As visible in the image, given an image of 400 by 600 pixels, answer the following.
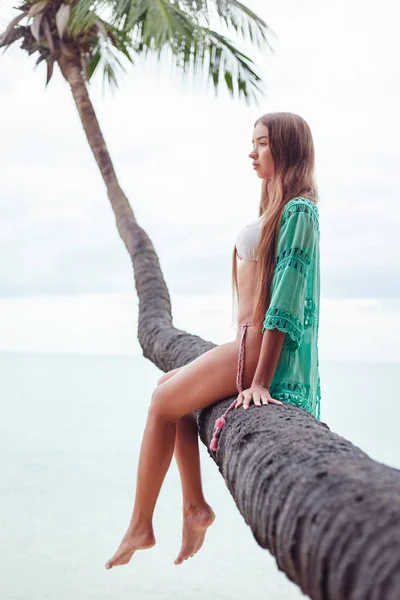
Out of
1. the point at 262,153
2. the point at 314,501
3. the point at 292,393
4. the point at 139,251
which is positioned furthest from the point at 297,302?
the point at 139,251

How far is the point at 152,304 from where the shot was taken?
503 cm

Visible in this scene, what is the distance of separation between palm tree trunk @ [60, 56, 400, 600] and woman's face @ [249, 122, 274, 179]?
95cm

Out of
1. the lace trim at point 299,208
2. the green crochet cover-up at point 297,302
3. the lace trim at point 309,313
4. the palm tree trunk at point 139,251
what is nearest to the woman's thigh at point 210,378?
A: the green crochet cover-up at point 297,302

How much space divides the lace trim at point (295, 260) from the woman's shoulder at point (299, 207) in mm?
131

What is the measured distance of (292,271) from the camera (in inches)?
98.4

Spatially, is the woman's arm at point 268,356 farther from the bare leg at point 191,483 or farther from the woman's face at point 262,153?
the woman's face at point 262,153

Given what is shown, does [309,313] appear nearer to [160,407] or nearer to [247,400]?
[247,400]

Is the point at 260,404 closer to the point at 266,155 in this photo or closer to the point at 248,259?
the point at 248,259

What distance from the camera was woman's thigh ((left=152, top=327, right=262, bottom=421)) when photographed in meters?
2.57

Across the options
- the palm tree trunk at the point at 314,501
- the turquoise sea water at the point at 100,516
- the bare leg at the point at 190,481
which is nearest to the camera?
the palm tree trunk at the point at 314,501

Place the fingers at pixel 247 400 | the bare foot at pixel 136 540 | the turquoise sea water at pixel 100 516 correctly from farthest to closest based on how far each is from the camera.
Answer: the turquoise sea water at pixel 100 516
the bare foot at pixel 136 540
the fingers at pixel 247 400

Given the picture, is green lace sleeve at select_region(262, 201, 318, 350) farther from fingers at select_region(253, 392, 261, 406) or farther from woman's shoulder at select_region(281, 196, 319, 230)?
fingers at select_region(253, 392, 261, 406)

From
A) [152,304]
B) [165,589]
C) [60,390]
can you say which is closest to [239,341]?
[152,304]

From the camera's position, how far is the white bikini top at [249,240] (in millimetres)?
2709
